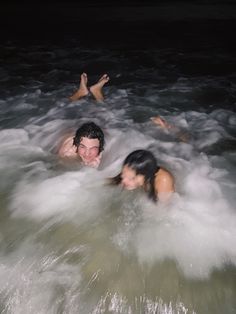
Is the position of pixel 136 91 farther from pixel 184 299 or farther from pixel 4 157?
pixel 184 299

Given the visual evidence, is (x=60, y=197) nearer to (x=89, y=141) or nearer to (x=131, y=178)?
(x=89, y=141)

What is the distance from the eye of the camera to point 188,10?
1786 cm

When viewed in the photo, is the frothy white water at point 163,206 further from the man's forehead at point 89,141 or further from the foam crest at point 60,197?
the man's forehead at point 89,141

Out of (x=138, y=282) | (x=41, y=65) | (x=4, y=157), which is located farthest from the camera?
(x=41, y=65)

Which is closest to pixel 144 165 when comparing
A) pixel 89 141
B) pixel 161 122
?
pixel 89 141

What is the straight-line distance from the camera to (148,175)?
4.29m

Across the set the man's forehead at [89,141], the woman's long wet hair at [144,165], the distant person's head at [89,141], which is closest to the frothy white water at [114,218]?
the woman's long wet hair at [144,165]

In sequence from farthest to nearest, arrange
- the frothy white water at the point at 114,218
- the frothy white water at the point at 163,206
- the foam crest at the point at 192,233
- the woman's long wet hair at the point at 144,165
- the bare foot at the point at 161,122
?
the bare foot at the point at 161,122
the woman's long wet hair at the point at 144,165
the frothy white water at the point at 163,206
the foam crest at the point at 192,233
the frothy white water at the point at 114,218

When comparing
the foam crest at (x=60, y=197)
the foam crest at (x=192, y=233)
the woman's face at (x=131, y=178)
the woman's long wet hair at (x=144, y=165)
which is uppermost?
the woman's long wet hair at (x=144, y=165)

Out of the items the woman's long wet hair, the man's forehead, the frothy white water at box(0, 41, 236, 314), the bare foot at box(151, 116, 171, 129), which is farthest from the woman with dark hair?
the bare foot at box(151, 116, 171, 129)

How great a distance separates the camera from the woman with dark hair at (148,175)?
422 cm

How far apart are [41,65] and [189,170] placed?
744 centimetres

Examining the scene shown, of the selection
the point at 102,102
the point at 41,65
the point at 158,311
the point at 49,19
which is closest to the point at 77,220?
the point at 158,311

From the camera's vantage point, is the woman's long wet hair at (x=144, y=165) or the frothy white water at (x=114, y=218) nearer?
the frothy white water at (x=114, y=218)
